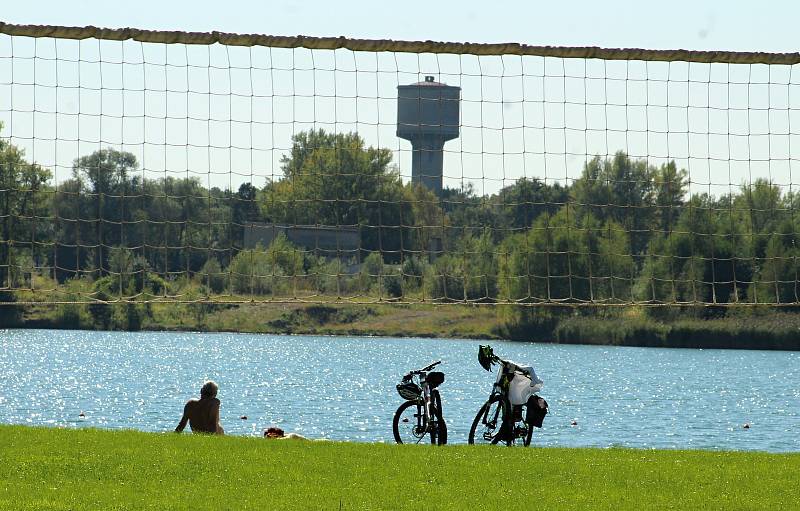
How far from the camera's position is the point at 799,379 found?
56.1 meters

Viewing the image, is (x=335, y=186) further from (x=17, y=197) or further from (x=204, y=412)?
(x=17, y=197)

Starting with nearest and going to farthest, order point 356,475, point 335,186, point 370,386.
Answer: point 356,475 < point 335,186 < point 370,386

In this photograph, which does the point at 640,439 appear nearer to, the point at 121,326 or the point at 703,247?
the point at 703,247

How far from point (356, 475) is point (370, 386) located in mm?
37630

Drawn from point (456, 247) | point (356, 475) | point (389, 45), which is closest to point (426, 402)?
point (389, 45)

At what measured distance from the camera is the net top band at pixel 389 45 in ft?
44.9

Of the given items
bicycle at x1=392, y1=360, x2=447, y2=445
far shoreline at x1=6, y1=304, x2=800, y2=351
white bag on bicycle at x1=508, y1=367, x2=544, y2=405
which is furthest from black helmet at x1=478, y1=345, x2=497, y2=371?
far shoreline at x1=6, y1=304, x2=800, y2=351

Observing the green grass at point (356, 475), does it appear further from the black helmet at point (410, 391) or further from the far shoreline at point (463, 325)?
the far shoreline at point (463, 325)

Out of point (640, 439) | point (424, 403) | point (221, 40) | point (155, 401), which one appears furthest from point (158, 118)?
point (155, 401)

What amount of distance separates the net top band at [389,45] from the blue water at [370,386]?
1400 centimetres

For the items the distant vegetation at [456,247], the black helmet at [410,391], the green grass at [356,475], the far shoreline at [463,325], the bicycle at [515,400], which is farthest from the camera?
the far shoreline at [463,325]

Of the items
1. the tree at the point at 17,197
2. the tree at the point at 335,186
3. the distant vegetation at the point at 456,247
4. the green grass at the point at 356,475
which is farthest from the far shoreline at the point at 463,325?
the green grass at the point at 356,475

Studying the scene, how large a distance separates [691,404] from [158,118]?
31.6 m

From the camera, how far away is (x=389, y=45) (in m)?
14.2
